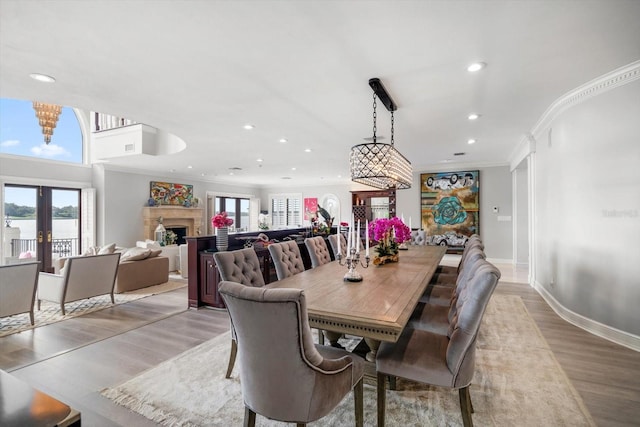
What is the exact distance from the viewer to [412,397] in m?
2.19

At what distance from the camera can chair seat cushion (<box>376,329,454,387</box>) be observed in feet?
5.57

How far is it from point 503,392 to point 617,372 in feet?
3.73

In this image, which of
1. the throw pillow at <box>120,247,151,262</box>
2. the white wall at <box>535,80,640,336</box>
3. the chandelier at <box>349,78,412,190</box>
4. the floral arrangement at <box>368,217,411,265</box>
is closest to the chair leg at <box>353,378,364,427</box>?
the floral arrangement at <box>368,217,411,265</box>

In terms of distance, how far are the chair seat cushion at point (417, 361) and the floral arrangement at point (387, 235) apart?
4.25 feet

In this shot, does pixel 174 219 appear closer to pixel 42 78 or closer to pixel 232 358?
pixel 42 78

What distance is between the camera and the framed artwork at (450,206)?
7.86 m

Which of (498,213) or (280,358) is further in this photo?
(498,213)

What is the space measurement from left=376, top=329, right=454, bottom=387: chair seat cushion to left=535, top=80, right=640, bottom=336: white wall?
2.41m

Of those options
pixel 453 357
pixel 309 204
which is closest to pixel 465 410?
pixel 453 357

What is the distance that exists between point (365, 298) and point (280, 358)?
2.49ft

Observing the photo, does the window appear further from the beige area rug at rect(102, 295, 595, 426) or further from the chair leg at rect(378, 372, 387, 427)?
the chair leg at rect(378, 372, 387, 427)

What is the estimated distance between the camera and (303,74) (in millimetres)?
2771

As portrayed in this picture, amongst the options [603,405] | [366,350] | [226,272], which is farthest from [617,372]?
[226,272]

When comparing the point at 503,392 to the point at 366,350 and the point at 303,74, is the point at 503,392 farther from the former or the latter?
the point at 303,74
